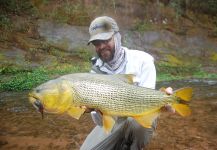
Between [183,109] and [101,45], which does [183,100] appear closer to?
[183,109]

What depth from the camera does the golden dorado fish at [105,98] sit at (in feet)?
10.2

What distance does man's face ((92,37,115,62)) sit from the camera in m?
3.85

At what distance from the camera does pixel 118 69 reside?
417cm

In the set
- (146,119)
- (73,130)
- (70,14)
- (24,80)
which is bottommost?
(24,80)

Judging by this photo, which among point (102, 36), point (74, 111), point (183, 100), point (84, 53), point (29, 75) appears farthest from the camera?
point (84, 53)

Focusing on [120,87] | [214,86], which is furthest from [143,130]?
[214,86]

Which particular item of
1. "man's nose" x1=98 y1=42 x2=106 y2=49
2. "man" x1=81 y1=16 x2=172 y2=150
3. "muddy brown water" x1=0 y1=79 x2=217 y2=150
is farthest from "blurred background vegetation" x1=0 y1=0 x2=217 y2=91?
"man's nose" x1=98 y1=42 x2=106 y2=49

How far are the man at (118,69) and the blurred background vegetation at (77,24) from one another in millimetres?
8373

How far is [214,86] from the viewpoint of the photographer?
12680mm

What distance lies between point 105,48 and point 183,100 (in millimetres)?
1039

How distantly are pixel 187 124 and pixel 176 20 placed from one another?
17306mm

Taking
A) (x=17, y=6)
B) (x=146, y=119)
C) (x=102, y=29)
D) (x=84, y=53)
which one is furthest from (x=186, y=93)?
(x=17, y=6)

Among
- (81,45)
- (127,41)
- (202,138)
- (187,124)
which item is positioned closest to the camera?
(202,138)

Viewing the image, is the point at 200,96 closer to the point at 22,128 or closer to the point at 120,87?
the point at 22,128
